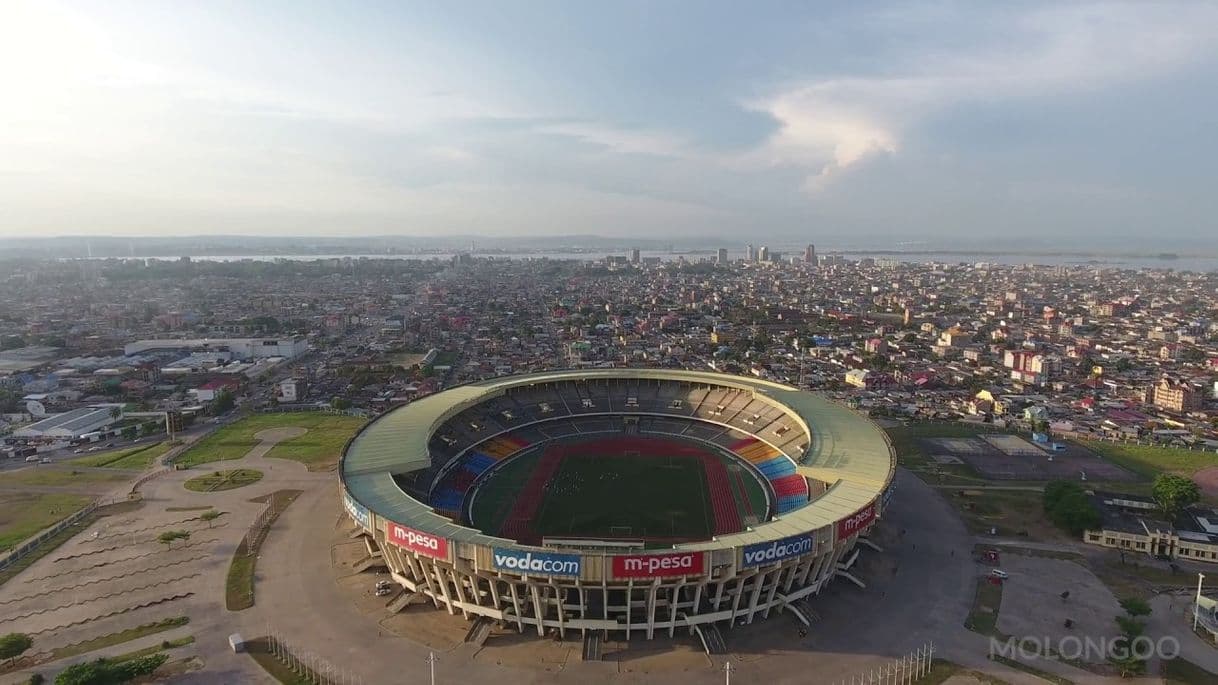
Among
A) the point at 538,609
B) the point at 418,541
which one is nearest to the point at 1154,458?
the point at 538,609

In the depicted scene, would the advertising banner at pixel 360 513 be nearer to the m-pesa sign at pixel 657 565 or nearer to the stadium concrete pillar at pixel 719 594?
A: the m-pesa sign at pixel 657 565

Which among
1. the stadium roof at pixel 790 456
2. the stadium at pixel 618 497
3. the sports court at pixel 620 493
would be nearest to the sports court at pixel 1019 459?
the stadium roof at pixel 790 456

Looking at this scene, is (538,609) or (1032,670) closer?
(1032,670)

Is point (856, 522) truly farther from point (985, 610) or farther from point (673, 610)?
point (673, 610)

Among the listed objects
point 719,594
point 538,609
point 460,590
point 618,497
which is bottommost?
point 618,497

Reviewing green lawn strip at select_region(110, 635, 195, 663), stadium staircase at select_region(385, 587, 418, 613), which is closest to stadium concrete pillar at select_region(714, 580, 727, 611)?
stadium staircase at select_region(385, 587, 418, 613)

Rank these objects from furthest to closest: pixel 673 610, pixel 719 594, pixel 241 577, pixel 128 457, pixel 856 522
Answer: pixel 128 457 < pixel 241 577 < pixel 856 522 < pixel 719 594 < pixel 673 610

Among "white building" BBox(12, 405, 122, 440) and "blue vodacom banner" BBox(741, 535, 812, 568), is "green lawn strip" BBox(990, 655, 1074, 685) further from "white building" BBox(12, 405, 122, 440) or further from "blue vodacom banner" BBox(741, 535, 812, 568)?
"white building" BBox(12, 405, 122, 440)

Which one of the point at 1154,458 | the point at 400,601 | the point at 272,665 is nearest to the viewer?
the point at 272,665
